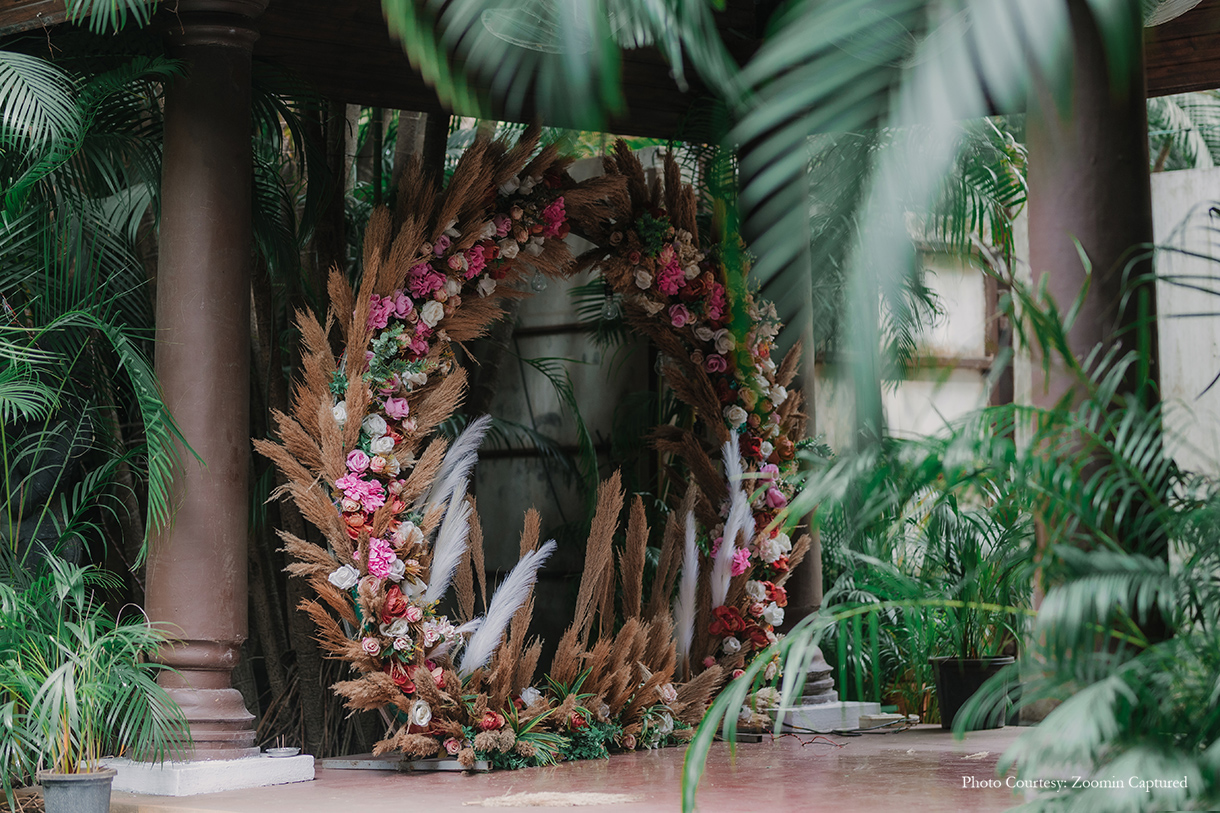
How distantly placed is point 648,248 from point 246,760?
2.51 meters

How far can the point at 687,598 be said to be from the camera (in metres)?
5.32

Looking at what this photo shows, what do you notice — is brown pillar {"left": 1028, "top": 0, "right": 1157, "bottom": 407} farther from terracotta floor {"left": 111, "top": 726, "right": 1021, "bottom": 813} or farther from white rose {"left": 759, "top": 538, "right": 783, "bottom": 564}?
white rose {"left": 759, "top": 538, "right": 783, "bottom": 564}

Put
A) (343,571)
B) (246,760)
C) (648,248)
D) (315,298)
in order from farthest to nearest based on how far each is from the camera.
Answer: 1. (315,298)
2. (648,248)
3. (343,571)
4. (246,760)

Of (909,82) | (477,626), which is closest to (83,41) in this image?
(477,626)

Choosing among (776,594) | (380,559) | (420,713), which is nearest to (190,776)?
(420,713)

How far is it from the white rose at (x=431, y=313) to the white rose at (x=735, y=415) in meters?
1.43

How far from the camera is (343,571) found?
14.3 ft

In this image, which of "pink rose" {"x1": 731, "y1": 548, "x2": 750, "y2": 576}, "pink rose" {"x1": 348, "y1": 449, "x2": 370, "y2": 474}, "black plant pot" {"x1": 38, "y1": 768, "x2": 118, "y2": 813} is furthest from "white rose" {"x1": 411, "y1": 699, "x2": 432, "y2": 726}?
"pink rose" {"x1": 731, "y1": 548, "x2": 750, "y2": 576}

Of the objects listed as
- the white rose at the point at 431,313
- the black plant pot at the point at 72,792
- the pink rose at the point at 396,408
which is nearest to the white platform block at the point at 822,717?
the pink rose at the point at 396,408

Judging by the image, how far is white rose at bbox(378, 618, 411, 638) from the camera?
438 centimetres

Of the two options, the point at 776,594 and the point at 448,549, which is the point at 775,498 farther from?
the point at 448,549

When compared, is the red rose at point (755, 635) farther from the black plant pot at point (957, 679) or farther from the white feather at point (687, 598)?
the black plant pot at point (957, 679)

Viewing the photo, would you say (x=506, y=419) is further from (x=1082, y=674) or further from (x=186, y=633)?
(x=1082, y=674)

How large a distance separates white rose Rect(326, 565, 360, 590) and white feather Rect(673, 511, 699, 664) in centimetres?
148
